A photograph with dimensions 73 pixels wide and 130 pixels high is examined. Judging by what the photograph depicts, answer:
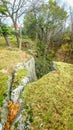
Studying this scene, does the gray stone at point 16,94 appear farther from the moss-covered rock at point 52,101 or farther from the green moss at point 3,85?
the green moss at point 3,85

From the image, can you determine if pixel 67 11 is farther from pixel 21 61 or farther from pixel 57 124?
pixel 57 124

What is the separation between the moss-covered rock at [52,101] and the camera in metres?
6.59

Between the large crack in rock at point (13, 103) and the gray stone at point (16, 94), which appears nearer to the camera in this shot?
the large crack in rock at point (13, 103)

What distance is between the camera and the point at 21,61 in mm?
10602

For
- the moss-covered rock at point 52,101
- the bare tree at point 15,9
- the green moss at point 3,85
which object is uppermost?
the bare tree at point 15,9

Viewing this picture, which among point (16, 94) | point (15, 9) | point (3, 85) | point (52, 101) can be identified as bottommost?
point (52, 101)

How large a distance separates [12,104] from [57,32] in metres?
21.2

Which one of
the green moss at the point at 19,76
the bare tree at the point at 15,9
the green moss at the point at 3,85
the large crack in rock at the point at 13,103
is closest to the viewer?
the large crack in rock at the point at 13,103

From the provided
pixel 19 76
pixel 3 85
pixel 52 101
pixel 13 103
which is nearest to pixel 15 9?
pixel 19 76

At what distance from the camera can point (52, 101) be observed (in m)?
7.32

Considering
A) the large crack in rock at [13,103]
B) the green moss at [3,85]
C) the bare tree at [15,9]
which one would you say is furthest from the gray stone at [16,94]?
the bare tree at [15,9]

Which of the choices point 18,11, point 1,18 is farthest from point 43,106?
point 18,11

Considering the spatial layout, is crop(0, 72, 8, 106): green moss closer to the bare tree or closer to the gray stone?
the gray stone

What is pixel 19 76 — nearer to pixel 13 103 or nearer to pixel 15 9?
pixel 13 103
